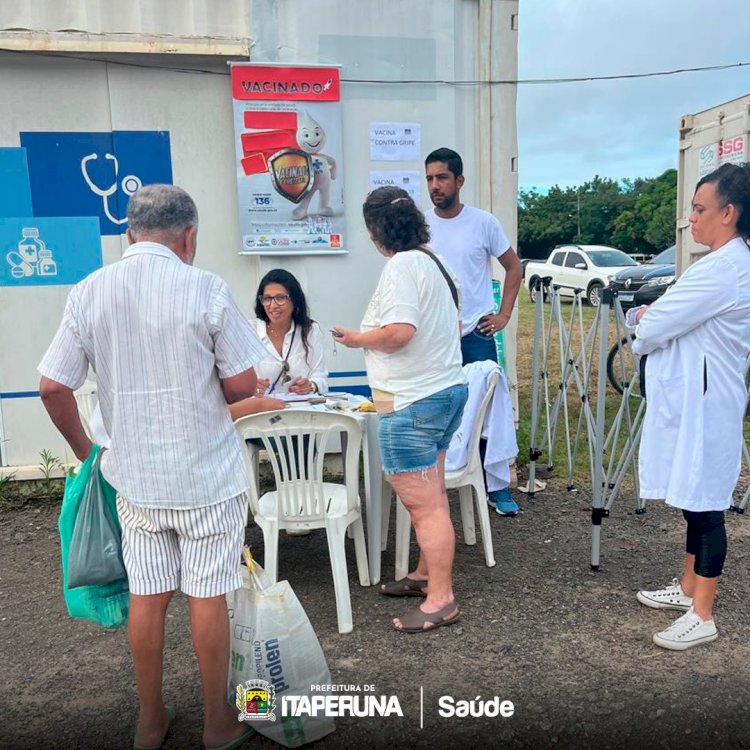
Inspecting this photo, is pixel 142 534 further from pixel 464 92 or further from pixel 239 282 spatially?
pixel 464 92

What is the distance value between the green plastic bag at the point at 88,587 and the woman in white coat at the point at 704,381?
6.67 ft

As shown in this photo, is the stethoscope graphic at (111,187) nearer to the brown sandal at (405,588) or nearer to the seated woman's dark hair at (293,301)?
the seated woman's dark hair at (293,301)

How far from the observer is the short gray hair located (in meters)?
2.04

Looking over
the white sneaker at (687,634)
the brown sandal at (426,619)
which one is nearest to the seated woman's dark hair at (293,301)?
the brown sandal at (426,619)

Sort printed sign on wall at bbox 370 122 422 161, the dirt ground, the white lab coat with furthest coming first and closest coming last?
printed sign on wall at bbox 370 122 422 161 < the white lab coat < the dirt ground

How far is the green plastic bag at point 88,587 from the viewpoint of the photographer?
7.43 ft

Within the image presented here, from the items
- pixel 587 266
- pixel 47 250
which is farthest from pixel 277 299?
pixel 587 266

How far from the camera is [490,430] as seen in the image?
160 inches

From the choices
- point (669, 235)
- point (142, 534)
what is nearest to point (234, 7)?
point (142, 534)

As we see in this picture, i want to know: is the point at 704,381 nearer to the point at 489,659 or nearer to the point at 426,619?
the point at 489,659

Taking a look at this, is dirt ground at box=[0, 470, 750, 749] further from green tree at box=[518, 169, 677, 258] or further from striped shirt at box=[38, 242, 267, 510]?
green tree at box=[518, 169, 677, 258]

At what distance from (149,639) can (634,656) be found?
1.84 meters

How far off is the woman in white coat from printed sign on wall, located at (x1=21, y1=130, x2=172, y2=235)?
3.22 m

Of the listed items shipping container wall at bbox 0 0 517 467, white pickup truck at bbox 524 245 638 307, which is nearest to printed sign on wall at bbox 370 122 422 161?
shipping container wall at bbox 0 0 517 467
